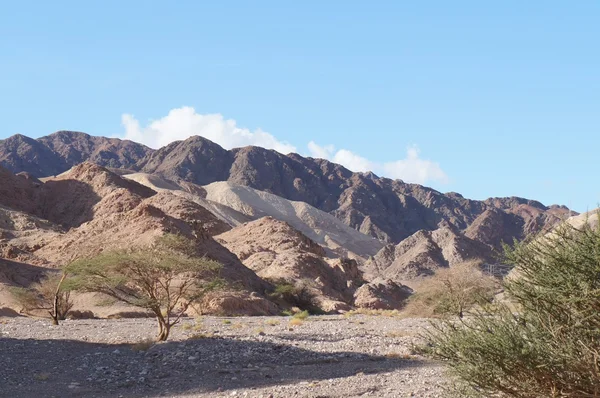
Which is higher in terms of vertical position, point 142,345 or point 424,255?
point 424,255

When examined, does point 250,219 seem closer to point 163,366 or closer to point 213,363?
point 213,363

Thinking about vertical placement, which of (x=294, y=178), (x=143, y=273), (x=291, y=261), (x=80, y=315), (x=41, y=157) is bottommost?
(x=80, y=315)

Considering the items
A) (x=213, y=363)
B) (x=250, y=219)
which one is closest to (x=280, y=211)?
(x=250, y=219)

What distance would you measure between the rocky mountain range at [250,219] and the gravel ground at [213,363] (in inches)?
218

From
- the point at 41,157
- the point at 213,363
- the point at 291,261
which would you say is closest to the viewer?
the point at 213,363

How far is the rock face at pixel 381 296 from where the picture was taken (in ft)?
169

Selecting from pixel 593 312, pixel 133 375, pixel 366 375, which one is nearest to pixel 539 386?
pixel 593 312

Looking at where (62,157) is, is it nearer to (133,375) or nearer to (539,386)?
(133,375)

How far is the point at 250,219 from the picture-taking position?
114 metres

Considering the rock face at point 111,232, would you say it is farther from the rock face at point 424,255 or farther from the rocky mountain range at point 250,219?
the rock face at point 424,255

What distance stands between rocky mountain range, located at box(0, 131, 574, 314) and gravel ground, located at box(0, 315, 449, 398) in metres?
5.53

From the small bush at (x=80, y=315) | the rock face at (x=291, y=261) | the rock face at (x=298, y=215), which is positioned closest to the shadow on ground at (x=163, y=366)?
the small bush at (x=80, y=315)

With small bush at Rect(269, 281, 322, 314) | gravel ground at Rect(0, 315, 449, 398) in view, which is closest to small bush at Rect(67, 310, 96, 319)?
gravel ground at Rect(0, 315, 449, 398)

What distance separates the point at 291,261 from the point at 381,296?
24.3ft
